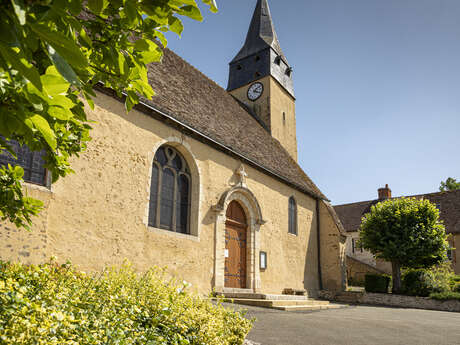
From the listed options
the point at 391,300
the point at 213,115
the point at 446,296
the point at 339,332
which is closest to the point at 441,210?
the point at 446,296

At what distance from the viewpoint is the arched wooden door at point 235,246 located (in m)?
11.3

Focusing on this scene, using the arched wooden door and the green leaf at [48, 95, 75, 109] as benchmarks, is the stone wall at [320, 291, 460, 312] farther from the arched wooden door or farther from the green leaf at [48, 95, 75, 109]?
the green leaf at [48, 95, 75, 109]

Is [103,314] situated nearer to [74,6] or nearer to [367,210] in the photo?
[74,6]

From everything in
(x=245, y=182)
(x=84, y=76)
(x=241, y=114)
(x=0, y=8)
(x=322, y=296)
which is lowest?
(x=322, y=296)

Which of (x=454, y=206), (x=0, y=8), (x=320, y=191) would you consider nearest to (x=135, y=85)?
(x=0, y=8)

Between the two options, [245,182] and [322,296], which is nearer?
[245,182]

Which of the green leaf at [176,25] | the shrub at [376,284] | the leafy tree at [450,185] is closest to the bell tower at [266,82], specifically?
the shrub at [376,284]

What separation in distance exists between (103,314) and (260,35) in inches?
840

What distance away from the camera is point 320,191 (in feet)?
58.1

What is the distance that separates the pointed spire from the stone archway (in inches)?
469

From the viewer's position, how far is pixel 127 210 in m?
8.06

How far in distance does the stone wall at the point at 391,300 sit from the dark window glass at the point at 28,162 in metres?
12.6

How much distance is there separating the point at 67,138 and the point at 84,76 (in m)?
1.39

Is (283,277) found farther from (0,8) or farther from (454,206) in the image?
(454,206)
